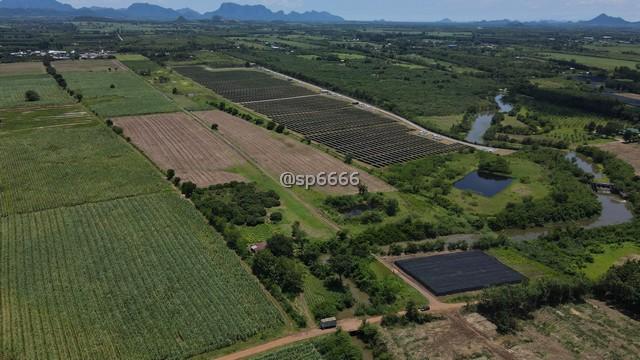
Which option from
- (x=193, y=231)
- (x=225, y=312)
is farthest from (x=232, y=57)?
(x=225, y=312)

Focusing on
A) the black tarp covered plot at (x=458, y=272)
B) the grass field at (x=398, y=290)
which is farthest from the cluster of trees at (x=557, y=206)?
the grass field at (x=398, y=290)

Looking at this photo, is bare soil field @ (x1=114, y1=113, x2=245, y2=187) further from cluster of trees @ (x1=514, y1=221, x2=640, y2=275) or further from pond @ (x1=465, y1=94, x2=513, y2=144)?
pond @ (x1=465, y1=94, x2=513, y2=144)

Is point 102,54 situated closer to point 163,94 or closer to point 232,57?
point 232,57

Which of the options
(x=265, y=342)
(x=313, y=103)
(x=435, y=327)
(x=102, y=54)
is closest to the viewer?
(x=265, y=342)

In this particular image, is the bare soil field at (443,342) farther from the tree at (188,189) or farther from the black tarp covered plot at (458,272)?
the tree at (188,189)

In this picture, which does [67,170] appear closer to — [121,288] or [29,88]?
[121,288]

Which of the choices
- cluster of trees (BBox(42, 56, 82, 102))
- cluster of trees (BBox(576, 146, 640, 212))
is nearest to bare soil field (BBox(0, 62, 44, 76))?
cluster of trees (BBox(42, 56, 82, 102))

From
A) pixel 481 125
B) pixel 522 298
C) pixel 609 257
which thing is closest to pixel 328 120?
pixel 481 125
